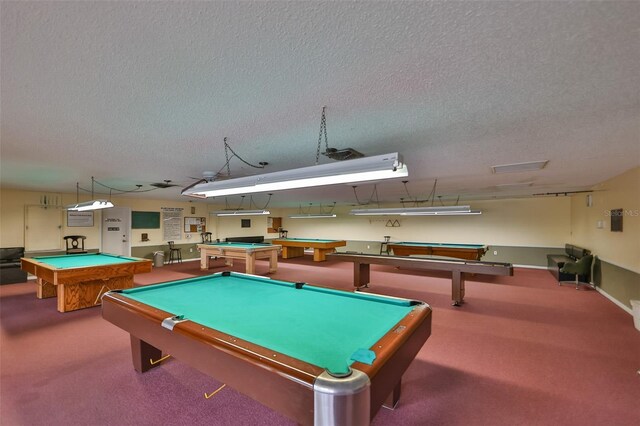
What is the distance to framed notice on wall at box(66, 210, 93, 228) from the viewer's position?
729cm

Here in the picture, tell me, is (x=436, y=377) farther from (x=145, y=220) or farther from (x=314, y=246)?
(x=145, y=220)

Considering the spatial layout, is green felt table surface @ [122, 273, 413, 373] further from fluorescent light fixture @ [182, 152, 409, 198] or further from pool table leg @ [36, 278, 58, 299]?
pool table leg @ [36, 278, 58, 299]

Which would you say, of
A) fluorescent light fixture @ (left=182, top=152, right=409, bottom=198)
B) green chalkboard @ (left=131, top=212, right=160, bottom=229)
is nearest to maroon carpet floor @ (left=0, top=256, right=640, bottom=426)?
fluorescent light fixture @ (left=182, top=152, right=409, bottom=198)

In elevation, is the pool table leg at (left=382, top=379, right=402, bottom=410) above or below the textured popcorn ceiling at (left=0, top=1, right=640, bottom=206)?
below

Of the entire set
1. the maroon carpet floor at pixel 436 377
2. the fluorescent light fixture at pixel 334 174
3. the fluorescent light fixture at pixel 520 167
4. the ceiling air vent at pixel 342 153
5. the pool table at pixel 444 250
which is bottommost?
the maroon carpet floor at pixel 436 377

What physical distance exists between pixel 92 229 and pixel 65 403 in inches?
284

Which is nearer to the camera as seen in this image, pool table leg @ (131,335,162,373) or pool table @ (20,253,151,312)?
pool table leg @ (131,335,162,373)

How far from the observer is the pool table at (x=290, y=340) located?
43.9 inches

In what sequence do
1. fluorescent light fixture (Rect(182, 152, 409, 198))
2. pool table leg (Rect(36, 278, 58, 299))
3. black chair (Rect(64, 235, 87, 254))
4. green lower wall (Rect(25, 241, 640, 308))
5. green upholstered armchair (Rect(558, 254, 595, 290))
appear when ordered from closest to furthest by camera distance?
fluorescent light fixture (Rect(182, 152, 409, 198)) → green lower wall (Rect(25, 241, 640, 308)) → pool table leg (Rect(36, 278, 58, 299)) → green upholstered armchair (Rect(558, 254, 595, 290)) → black chair (Rect(64, 235, 87, 254))

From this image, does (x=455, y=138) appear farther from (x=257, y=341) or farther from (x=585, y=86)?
(x=257, y=341)

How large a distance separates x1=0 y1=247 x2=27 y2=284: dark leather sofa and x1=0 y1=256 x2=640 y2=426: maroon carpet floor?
2452 mm

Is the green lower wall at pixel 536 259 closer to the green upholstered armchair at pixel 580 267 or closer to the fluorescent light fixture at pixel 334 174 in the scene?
the green upholstered armchair at pixel 580 267

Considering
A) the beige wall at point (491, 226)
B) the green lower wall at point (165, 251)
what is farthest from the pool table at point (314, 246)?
the green lower wall at point (165, 251)

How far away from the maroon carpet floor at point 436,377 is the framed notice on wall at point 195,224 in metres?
5.68
